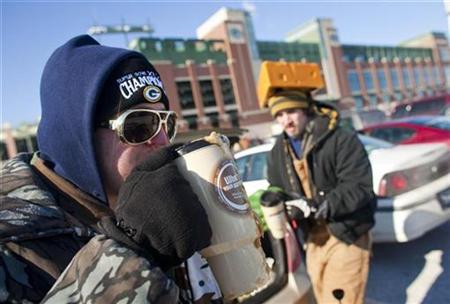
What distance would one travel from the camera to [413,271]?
13.1ft

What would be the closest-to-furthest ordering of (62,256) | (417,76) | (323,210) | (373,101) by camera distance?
1. (62,256)
2. (323,210)
3. (373,101)
4. (417,76)

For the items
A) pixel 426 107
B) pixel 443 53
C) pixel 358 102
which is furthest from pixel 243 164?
pixel 443 53

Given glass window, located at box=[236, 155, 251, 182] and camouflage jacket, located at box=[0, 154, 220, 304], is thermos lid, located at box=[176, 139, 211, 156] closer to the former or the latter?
camouflage jacket, located at box=[0, 154, 220, 304]

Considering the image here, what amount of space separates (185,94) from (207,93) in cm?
220

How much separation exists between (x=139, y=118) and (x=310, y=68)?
223 cm

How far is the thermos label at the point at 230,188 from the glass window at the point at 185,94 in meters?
34.1

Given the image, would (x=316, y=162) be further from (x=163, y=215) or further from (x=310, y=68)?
(x=163, y=215)

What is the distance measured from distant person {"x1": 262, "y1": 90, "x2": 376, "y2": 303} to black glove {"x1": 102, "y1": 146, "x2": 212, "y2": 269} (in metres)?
1.83

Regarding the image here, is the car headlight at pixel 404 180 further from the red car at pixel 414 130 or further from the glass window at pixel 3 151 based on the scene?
the glass window at pixel 3 151

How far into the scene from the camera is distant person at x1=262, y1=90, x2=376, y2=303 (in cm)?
245

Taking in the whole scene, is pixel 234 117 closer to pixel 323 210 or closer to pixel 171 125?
pixel 323 210

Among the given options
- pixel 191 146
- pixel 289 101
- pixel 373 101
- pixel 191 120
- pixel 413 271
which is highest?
pixel 191 120

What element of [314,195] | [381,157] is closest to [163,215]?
[314,195]

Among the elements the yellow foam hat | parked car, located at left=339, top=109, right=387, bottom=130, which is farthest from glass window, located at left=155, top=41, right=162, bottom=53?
the yellow foam hat
